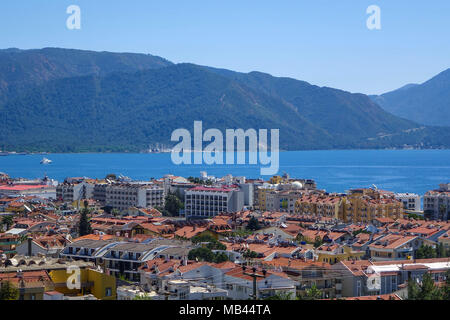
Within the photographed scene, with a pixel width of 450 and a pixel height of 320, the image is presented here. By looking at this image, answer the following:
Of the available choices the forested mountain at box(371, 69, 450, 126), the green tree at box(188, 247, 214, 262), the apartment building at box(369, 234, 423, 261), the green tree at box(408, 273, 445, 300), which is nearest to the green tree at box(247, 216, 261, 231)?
the apartment building at box(369, 234, 423, 261)

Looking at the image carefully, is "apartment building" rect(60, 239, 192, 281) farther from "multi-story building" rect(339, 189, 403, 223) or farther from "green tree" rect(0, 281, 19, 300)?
"multi-story building" rect(339, 189, 403, 223)

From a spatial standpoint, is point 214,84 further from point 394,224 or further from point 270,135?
point 394,224

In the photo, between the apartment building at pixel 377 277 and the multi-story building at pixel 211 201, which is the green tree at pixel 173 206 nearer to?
the multi-story building at pixel 211 201

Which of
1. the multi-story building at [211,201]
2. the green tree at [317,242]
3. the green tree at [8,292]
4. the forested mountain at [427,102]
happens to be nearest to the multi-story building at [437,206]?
the multi-story building at [211,201]

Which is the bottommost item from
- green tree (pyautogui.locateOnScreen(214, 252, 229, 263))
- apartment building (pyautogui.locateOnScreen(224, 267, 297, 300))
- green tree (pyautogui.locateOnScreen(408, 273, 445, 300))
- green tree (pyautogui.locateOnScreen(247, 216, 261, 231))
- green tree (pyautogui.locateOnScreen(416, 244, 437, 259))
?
green tree (pyautogui.locateOnScreen(247, 216, 261, 231))

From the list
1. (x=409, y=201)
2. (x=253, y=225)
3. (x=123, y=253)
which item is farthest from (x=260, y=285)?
(x=409, y=201)

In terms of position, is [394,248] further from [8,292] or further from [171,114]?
[171,114]
